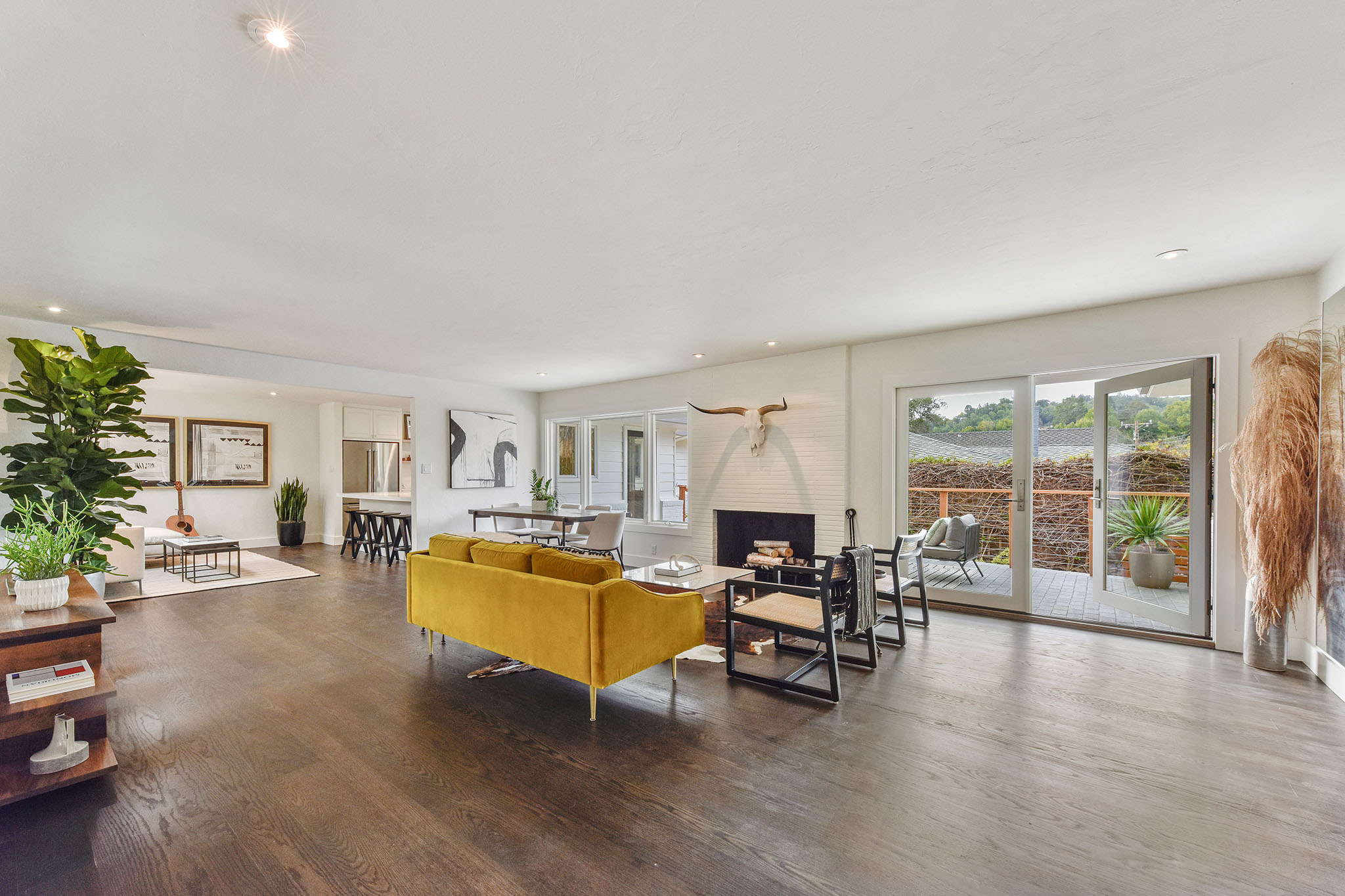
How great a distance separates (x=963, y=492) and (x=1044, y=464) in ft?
5.20

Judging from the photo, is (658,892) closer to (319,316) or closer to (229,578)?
(319,316)

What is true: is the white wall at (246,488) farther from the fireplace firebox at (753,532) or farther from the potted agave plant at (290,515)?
the fireplace firebox at (753,532)

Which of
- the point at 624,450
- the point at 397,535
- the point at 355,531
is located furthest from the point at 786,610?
the point at 355,531

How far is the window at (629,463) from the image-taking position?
753 cm

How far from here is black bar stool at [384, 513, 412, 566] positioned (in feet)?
24.8

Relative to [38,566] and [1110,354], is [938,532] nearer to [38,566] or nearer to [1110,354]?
[1110,354]

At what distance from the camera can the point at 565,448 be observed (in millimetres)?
8609

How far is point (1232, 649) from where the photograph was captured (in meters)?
3.82

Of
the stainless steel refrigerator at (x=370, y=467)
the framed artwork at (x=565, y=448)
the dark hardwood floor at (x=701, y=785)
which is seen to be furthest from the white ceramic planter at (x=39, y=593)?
the stainless steel refrigerator at (x=370, y=467)

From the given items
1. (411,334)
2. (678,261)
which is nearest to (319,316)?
(411,334)

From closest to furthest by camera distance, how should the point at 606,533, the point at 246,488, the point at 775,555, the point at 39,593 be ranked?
the point at 39,593 < the point at 775,555 < the point at 606,533 < the point at 246,488

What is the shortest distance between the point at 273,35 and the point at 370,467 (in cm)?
931

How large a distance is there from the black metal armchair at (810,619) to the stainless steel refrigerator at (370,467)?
8.15m

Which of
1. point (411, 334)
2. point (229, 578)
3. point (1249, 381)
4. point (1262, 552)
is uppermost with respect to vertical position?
point (411, 334)
